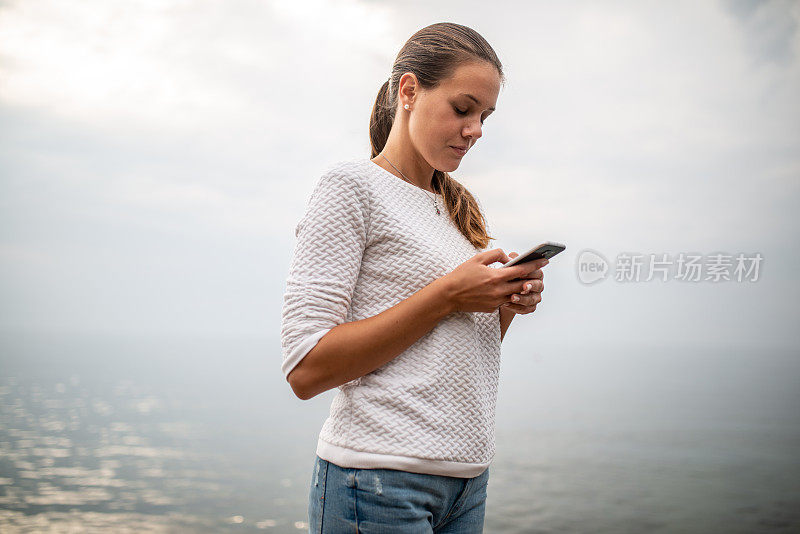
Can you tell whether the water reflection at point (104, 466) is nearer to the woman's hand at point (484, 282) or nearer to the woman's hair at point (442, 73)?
the woman's hair at point (442, 73)

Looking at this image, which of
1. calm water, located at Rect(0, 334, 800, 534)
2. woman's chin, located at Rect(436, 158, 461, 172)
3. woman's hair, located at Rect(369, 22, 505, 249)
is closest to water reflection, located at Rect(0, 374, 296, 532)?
calm water, located at Rect(0, 334, 800, 534)

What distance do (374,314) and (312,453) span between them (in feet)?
219

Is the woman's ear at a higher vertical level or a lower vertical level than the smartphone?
higher

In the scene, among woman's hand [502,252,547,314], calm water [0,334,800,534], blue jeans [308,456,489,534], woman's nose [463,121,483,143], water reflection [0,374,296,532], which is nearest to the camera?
blue jeans [308,456,489,534]

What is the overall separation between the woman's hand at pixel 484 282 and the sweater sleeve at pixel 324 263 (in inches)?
7.2

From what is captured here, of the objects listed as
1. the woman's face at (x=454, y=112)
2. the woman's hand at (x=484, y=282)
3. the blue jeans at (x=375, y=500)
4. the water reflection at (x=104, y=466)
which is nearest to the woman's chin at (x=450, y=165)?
the woman's face at (x=454, y=112)

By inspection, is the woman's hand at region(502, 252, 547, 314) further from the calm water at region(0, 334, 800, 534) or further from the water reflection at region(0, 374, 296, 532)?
the water reflection at region(0, 374, 296, 532)

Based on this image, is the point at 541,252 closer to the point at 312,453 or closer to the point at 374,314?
the point at 374,314

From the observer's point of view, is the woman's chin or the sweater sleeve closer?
the sweater sleeve

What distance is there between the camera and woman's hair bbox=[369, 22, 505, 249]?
3.90 ft

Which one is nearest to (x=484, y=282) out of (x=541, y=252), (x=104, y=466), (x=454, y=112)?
(x=541, y=252)

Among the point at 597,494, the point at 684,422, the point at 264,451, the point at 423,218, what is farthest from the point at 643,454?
the point at 423,218

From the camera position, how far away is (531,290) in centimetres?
108

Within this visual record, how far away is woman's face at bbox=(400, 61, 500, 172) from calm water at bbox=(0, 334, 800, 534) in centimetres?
4816
